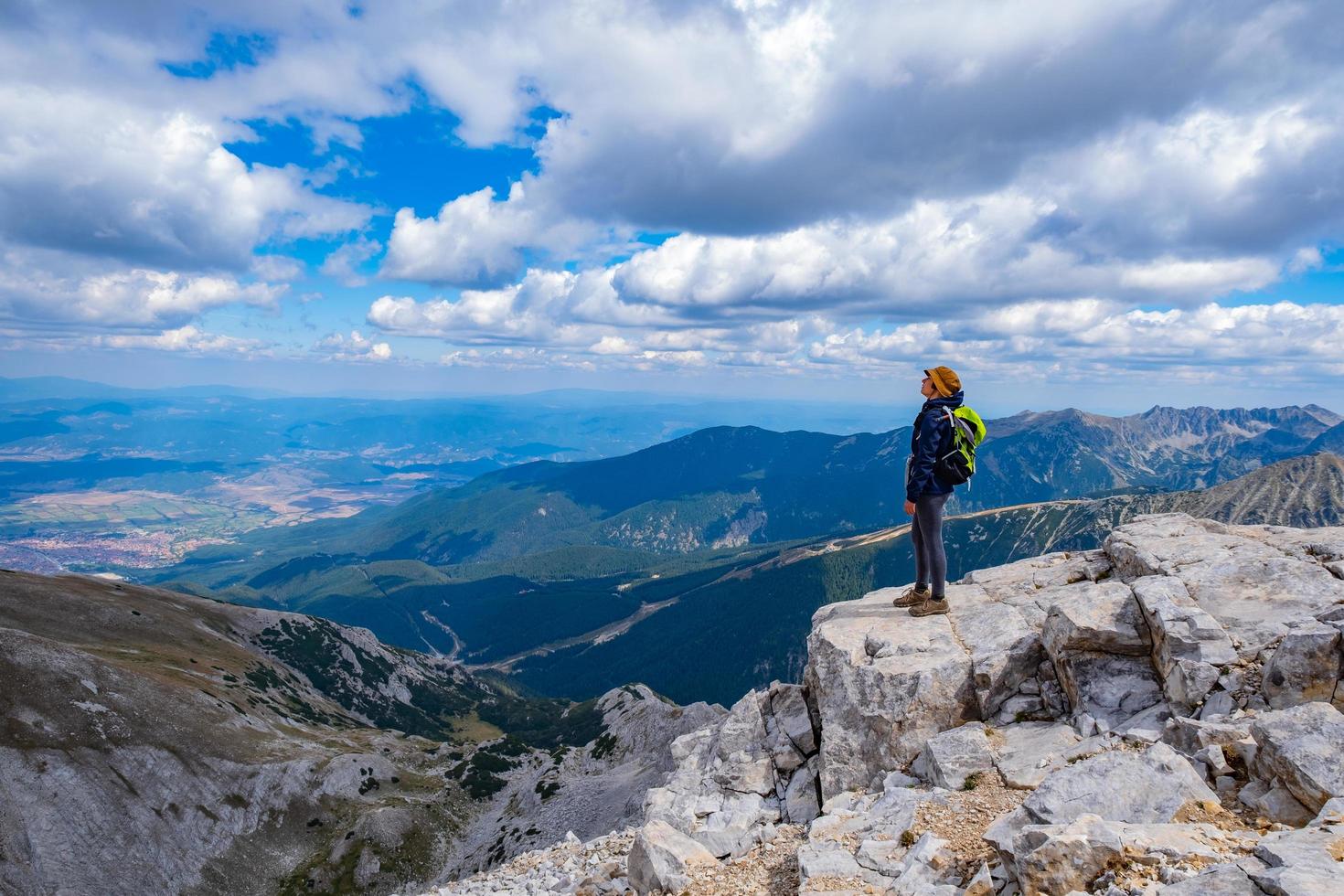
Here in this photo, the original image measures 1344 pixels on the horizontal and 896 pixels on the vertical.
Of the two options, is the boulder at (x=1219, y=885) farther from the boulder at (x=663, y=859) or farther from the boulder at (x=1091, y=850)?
the boulder at (x=663, y=859)

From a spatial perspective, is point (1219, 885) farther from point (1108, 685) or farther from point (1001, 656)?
point (1001, 656)

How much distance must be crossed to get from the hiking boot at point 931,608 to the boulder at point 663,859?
10650mm

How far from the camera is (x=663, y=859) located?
13.7 meters

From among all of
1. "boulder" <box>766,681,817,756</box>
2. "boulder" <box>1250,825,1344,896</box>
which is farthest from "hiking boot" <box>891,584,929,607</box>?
"boulder" <box>1250,825,1344,896</box>

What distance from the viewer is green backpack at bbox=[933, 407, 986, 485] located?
18.3 m

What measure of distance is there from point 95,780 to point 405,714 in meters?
110

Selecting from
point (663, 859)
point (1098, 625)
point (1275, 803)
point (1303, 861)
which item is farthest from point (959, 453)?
point (663, 859)

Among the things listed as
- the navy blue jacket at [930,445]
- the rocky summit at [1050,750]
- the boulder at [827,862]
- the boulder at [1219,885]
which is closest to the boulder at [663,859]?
the rocky summit at [1050,750]

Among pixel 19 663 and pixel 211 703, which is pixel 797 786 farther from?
pixel 211 703

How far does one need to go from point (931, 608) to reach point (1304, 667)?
9.40 metres

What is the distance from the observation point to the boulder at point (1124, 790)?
10.3 m

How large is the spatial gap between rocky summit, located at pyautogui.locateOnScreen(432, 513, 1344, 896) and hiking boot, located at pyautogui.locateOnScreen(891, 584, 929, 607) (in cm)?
57

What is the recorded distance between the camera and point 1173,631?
1469 centimetres

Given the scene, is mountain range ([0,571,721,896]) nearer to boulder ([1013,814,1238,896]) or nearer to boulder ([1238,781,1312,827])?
boulder ([1238,781,1312,827])
